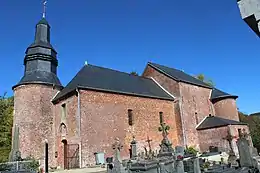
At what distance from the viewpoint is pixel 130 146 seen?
1942 cm

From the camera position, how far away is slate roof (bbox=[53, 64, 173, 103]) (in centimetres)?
1916

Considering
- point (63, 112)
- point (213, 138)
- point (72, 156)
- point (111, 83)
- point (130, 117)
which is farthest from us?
point (213, 138)

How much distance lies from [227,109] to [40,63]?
21.1 meters

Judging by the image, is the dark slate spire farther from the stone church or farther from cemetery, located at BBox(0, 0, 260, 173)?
cemetery, located at BBox(0, 0, 260, 173)

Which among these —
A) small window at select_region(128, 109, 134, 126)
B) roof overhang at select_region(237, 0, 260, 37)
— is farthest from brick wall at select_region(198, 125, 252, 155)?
roof overhang at select_region(237, 0, 260, 37)

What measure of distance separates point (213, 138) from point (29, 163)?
1670 centimetres

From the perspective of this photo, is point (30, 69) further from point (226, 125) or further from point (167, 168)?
point (226, 125)

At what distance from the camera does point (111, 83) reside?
68.6 ft

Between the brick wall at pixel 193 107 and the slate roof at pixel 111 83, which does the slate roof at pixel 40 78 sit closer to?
the slate roof at pixel 111 83

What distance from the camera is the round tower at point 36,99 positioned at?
19609 millimetres

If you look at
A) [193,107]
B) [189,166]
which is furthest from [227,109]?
[189,166]

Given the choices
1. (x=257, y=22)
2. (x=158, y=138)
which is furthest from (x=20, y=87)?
(x=257, y=22)

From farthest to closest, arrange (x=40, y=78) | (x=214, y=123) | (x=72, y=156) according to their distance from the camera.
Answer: (x=214, y=123) < (x=40, y=78) < (x=72, y=156)

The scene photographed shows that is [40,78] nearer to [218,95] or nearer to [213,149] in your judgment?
[213,149]
